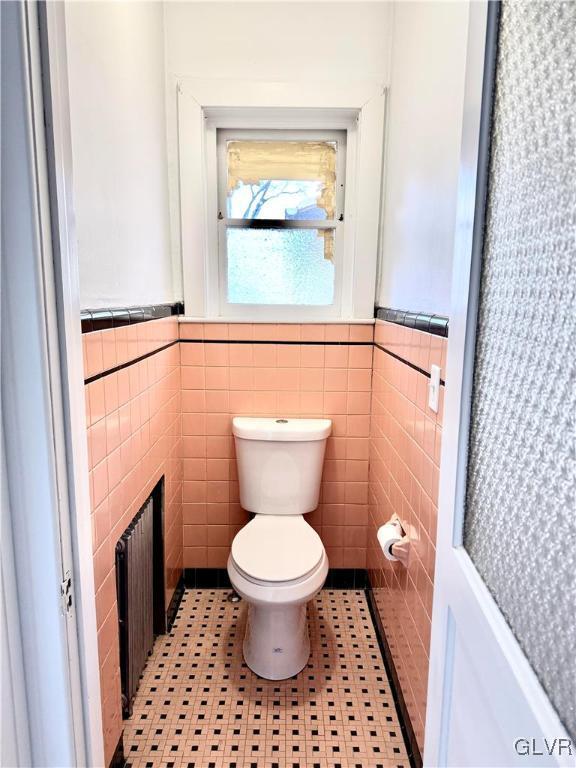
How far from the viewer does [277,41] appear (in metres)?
1.78

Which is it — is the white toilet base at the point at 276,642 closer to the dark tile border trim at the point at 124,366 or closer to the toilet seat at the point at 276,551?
the toilet seat at the point at 276,551

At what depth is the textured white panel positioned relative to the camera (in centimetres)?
47

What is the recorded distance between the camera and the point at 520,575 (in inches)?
22.1

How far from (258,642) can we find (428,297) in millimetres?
1361

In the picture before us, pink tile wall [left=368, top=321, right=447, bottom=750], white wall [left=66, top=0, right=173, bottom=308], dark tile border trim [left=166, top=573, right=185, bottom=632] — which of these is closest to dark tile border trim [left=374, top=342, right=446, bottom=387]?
pink tile wall [left=368, top=321, right=447, bottom=750]

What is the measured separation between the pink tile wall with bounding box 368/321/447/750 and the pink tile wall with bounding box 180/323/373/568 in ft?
0.49

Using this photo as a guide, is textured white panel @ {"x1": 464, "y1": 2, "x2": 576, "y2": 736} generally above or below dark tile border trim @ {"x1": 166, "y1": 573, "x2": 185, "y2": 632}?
above

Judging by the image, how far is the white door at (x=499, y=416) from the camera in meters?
0.49

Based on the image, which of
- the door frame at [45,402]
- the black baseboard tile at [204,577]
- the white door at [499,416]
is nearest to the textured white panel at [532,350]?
the white door at [499,416]

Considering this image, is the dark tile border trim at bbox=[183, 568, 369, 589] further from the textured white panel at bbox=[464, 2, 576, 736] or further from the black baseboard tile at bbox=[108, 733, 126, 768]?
the textured white panel at bbox=[464, 2, 576, 736]

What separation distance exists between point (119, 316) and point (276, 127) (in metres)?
1.24

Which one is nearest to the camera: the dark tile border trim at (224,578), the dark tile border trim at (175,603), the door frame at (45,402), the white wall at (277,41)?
the door frame at (45,402)

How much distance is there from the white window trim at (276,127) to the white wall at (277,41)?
0.05 meters

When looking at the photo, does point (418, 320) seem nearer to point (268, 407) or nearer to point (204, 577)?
point (268, 407)
